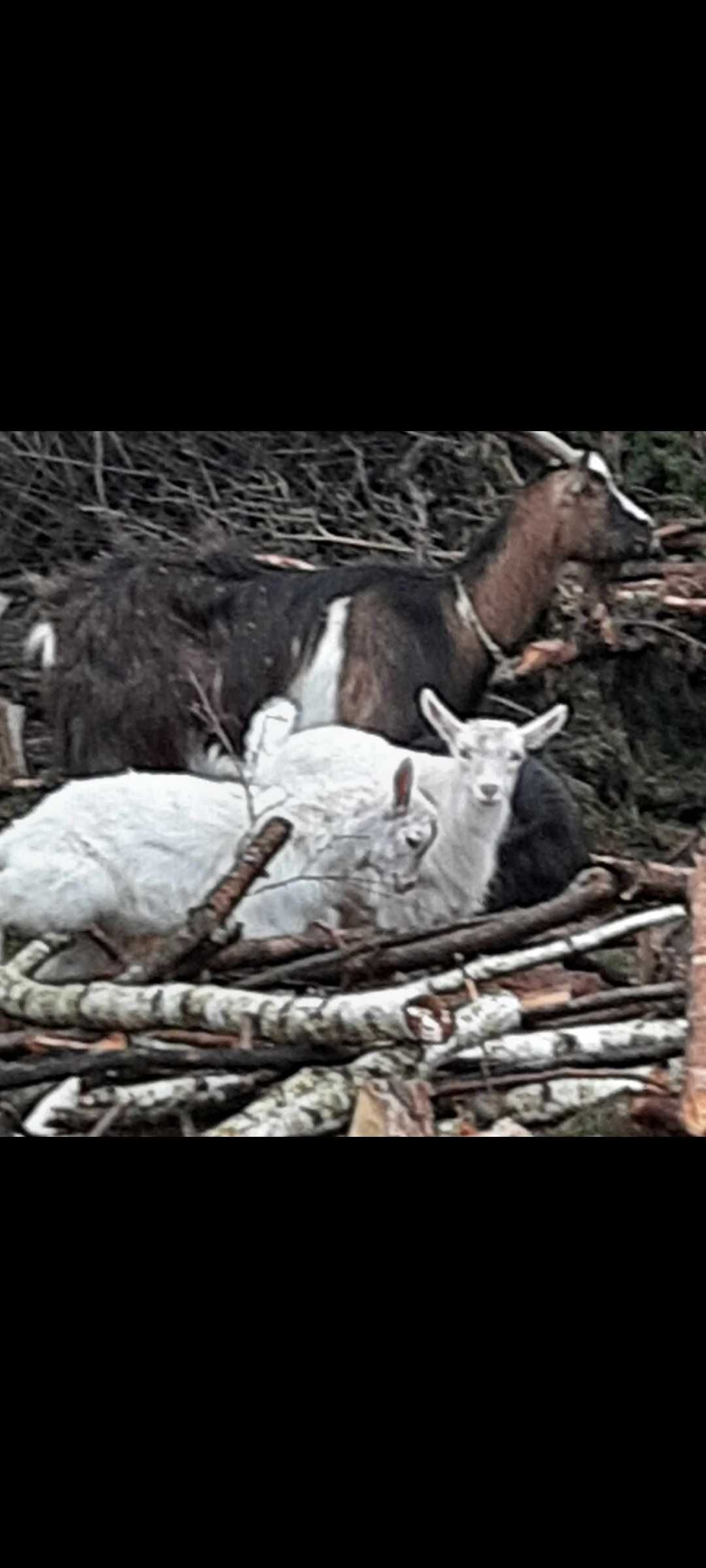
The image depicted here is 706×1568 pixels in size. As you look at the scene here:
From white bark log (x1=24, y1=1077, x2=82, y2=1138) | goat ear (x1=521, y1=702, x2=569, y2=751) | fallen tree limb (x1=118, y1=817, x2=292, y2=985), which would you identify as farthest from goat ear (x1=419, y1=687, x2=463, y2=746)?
white bark log (x1=24, y1=1077, x2=82, y2=1138)

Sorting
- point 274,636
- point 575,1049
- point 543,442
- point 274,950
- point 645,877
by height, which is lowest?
point 575,1049

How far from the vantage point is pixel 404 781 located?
4.78 m

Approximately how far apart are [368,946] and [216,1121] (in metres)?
0.43

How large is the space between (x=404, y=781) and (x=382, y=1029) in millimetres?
466

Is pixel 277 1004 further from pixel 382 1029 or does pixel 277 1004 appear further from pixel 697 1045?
pixel 697 1045

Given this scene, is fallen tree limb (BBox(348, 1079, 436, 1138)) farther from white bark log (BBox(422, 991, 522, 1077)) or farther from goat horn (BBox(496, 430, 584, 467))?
goat horn (BBox(496, 430, 584, 467))

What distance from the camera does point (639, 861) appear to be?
4.77m

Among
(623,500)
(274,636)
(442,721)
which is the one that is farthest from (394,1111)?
(623,500)

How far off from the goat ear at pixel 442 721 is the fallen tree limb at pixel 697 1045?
1.86ft

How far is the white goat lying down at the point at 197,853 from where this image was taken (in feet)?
15.7

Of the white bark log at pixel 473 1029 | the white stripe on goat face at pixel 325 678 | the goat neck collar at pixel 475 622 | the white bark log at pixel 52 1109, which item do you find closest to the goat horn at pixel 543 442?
the goat neck collar at pixel 475 622

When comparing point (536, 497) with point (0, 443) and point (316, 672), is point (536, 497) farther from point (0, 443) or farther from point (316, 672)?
point (0, 443)

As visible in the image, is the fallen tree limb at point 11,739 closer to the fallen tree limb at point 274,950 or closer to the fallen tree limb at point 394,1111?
the fallen tree limb at point 274,950

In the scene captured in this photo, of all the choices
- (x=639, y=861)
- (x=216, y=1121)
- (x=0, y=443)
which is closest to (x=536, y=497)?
(x=639, y=861)
